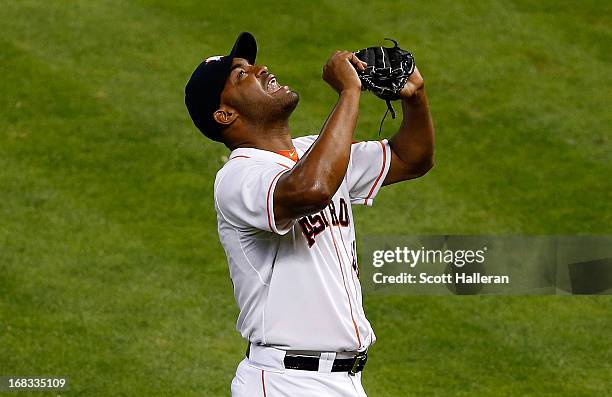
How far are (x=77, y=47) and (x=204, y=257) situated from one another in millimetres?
3545

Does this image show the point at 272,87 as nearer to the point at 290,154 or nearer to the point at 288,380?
the point at 290,154

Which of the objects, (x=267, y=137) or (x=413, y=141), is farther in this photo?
(x=413, y=141)

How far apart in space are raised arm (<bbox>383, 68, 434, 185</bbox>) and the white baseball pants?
0.95 meters

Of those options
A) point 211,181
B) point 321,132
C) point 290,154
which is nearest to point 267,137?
point 290,154

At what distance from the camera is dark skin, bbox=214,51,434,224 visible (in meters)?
3.99

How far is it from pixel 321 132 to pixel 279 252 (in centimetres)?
59

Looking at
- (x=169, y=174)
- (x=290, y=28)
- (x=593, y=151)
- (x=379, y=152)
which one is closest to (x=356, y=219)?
(x=169, y=174)

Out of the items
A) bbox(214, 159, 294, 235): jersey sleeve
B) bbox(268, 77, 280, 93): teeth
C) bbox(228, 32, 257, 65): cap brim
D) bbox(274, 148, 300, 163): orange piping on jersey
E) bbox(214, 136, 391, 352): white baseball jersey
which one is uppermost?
bbox(228, 32, 257, 65): cap brim

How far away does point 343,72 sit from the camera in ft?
14.0

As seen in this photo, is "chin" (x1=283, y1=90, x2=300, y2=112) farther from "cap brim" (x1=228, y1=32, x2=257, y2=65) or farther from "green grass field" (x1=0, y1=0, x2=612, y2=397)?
"green grass field" (x1=0, y1=0, x2=612, y2=397)

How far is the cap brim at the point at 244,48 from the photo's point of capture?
4734 mm

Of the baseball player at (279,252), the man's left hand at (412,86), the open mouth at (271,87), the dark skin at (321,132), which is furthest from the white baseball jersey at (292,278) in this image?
the man's left hand at (412,86)

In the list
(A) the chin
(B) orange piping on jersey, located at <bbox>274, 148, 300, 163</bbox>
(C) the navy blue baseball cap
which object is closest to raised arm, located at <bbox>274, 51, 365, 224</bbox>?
(A) the chin

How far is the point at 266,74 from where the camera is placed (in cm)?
464
